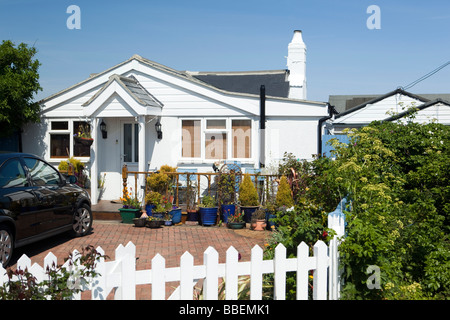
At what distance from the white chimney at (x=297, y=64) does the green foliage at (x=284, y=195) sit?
18.9 feet

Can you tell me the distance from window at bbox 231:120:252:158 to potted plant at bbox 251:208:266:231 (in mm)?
2548

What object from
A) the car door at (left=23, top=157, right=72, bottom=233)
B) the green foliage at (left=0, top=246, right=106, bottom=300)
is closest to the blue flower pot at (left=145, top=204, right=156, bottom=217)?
the car door at (left=23, top=157, right=72, bottom=233)

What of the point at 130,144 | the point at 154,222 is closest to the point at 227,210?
the point at 154,222

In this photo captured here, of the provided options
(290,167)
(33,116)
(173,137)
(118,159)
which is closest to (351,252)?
(290,167)

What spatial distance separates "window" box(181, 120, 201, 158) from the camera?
13.1 m

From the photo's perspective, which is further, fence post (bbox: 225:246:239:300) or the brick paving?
the brick paving

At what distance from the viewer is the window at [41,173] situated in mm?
8273

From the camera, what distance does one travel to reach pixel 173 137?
13117 mm

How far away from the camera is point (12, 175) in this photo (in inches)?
304

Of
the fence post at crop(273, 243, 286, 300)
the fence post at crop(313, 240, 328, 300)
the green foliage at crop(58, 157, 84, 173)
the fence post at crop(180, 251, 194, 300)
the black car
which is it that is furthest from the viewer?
the green foliage at crop(58, 157, 84, 173)

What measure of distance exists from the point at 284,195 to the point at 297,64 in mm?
6904

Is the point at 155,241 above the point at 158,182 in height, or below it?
below

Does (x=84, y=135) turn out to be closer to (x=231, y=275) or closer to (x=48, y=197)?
(x=48, y=197)

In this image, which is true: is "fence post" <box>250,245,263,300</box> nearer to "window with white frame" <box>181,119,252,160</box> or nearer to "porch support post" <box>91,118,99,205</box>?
"window with white frame" <box>181,119,252,160</box>
